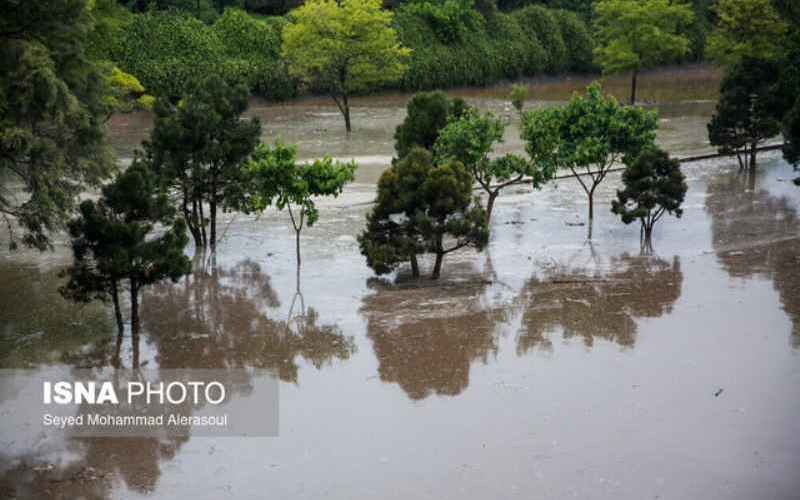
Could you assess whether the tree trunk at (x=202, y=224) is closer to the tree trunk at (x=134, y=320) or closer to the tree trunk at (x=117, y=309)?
the tree trunk at (x=117, y=309)

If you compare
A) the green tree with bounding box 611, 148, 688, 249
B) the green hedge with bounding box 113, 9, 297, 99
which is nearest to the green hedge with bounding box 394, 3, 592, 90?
the green hedge with bounding box 113, 9, 297, 99

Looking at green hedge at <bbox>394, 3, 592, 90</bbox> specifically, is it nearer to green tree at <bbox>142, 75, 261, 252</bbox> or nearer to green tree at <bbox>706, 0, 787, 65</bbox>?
green tree at <bbox>706, 0, 787, 65</bbox>

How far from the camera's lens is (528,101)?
64.7 meters

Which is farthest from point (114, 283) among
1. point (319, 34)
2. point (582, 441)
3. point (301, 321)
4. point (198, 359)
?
point (319, 34)

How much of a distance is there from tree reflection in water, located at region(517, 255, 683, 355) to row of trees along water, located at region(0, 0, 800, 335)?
2.26 m

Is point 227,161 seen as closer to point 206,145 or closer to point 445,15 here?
point 206,145

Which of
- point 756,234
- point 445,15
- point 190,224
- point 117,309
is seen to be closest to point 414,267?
point 190,224

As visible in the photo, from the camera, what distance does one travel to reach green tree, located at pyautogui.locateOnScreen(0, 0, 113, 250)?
25703 mm

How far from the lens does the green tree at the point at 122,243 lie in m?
23.8

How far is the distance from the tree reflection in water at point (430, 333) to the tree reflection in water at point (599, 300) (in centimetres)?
101

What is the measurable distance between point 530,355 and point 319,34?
3541cm

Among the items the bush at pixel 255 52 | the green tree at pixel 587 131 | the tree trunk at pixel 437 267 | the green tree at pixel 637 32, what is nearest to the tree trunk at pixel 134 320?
the tree trunk at pixel 437 267

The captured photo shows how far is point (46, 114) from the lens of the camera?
26.4 m

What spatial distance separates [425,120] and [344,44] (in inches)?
830
